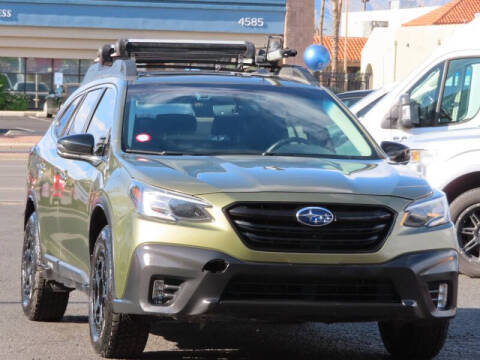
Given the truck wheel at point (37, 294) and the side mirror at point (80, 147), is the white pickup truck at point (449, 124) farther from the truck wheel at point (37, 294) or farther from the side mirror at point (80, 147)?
the side mirror at point (80, 147)

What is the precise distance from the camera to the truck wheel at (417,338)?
6.82 meters

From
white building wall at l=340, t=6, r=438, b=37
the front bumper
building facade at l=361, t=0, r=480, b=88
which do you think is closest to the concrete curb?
building facade at l=361, t=0, r=480, b=88

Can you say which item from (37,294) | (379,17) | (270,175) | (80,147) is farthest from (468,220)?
(379,17)

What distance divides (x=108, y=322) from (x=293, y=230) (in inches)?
44.2

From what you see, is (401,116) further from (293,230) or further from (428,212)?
(293,230)

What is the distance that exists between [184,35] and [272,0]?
4018 mm

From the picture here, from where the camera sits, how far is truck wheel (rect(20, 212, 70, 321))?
818 cm

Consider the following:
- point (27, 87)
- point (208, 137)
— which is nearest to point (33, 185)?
point (208, 137)

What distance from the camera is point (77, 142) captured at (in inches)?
283

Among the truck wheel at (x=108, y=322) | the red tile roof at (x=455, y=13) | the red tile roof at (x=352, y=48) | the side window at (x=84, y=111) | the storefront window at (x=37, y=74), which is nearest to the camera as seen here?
the truck wheel at (x=108, y=322)

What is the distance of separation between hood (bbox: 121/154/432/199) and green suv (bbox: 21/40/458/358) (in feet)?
0.04

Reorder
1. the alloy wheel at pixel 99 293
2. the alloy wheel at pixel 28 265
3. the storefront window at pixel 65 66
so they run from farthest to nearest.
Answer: the storefront window at pixel 65 66 < the alloy wheel at pixel 28 265 < the alloy wheel at pixel 99 293

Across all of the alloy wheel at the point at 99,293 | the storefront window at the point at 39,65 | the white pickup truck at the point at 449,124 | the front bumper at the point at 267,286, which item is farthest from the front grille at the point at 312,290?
the storefront window at the point at 39,65

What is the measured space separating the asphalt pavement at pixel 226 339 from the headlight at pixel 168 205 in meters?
1.12
